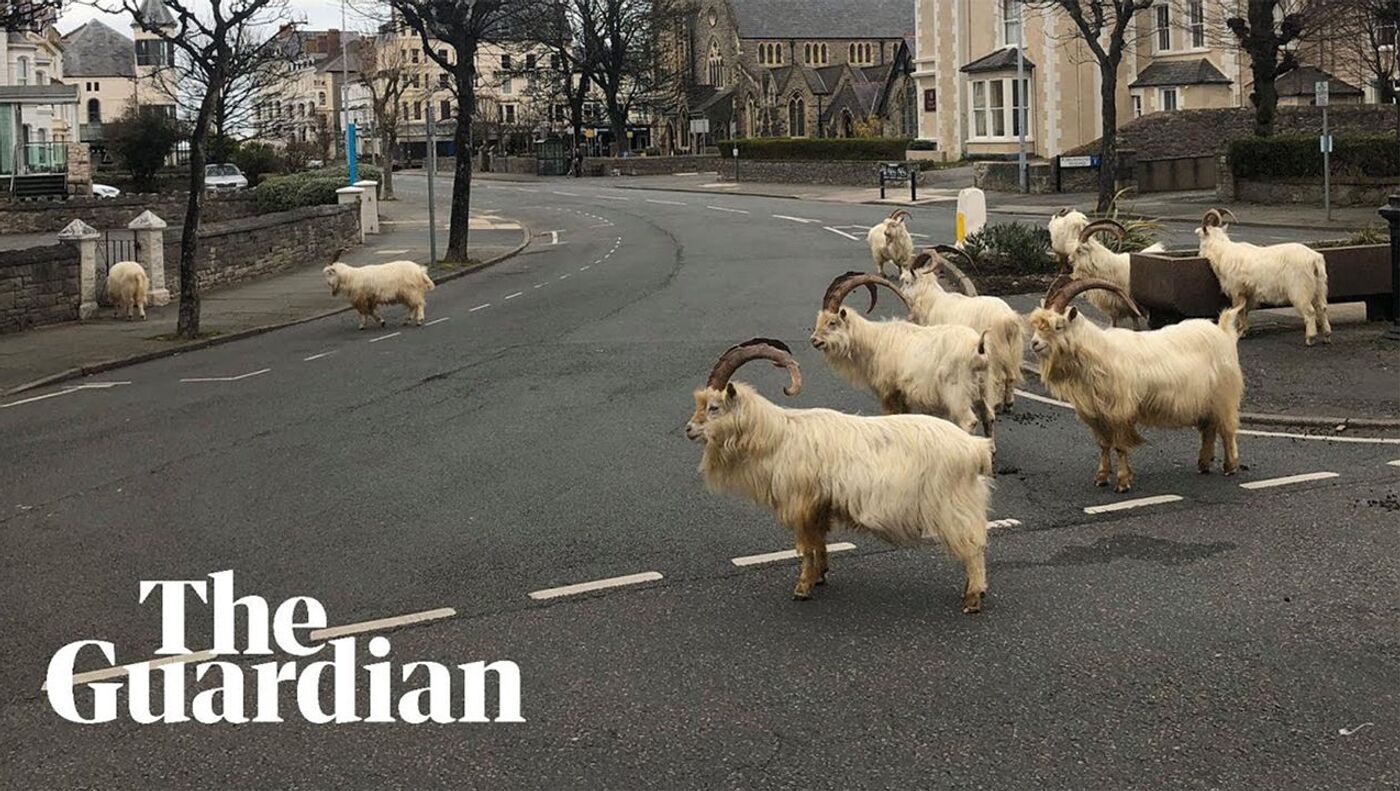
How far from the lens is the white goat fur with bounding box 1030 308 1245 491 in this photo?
34.3ft

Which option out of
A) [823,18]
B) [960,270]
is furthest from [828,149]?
[823,18]

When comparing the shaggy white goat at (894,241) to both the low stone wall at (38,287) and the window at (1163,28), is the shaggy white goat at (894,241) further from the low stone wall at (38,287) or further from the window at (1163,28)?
the window at (1163,28)

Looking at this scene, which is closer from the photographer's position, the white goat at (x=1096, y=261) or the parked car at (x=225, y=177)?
the white goat at (x=1096, y=261)

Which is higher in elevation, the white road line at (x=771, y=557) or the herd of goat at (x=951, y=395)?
the herd of goat at (x=951, y=395)

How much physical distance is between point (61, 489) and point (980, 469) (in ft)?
26.6

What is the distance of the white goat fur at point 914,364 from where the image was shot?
11.0 m

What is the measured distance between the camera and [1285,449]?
11938 millimetres

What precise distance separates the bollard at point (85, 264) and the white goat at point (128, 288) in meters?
0.33

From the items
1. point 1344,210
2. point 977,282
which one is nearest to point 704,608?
point 977,282

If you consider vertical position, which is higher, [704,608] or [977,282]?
[977,282]

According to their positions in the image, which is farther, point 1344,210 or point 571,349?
point 1344,210

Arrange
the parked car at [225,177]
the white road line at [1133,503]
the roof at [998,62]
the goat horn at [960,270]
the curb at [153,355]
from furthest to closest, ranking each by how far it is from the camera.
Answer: the parked car at [225,177] → the roof at [998,62] → the curb at [153,355] → the goat horn at [960,270] → the white road line at [1133,503]

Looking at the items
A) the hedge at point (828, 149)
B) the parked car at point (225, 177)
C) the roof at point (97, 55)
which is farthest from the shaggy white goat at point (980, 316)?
the roof at point (97, 55)

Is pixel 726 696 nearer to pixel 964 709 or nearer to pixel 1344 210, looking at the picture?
pixel 964 709
